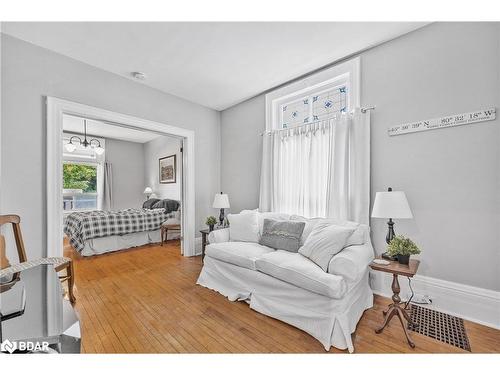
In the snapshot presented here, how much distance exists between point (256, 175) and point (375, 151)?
6.01 feet

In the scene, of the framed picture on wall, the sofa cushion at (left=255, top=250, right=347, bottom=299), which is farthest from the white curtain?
the framed picture on wall

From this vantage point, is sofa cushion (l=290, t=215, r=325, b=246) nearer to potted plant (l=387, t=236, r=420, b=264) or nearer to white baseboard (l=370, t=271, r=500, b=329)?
potted plant (l=387, t=236, r=420, b=264)

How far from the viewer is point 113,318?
2.05 metres

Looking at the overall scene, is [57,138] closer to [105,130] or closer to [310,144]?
[310,144]

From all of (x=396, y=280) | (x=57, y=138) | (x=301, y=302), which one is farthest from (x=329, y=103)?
(x=57, y=138)

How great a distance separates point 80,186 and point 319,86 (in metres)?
6.93

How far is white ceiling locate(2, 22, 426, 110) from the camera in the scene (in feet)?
7.30

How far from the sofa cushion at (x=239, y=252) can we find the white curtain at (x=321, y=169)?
0.88 metres

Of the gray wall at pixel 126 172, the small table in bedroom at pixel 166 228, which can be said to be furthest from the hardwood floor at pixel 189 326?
the gray wall at pixel 126 172

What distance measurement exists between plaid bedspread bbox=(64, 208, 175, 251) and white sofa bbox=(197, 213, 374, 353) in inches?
101

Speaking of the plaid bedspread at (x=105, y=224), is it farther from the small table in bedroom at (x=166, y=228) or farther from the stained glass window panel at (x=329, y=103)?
the stained glass window panel at (x=329, y=103)

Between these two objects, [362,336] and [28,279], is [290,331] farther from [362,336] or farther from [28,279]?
[28,279]

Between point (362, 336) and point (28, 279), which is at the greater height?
point (28, 279)
